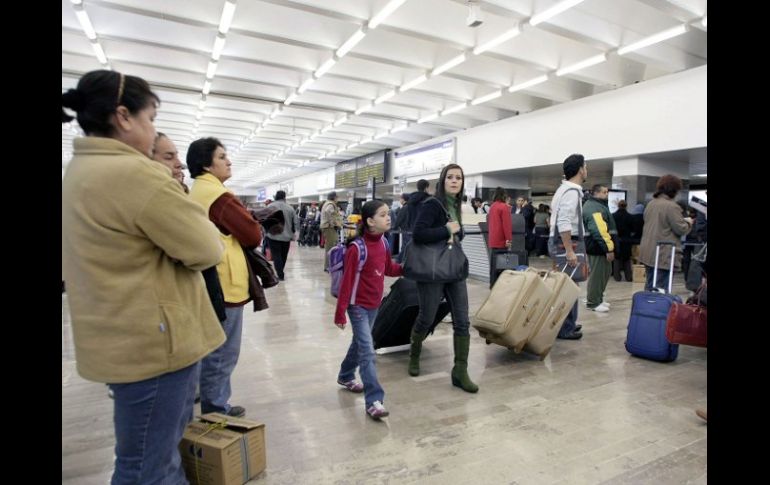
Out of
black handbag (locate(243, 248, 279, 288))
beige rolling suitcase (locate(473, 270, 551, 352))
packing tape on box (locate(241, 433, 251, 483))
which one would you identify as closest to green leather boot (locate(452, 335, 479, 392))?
beige rolling suitcase (locate(473, 270, 551, 352))

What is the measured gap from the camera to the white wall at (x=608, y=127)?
8.23 metres

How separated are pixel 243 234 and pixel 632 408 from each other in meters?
2.45

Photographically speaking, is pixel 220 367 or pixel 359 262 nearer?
pixel 220 367

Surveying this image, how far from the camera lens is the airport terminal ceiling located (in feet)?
22.1

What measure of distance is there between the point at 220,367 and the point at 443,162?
44.1 feet

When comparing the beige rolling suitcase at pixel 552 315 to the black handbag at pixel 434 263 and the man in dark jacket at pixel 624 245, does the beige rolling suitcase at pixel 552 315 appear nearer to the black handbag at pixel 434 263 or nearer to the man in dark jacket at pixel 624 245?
the black handbag at pixel 434 263

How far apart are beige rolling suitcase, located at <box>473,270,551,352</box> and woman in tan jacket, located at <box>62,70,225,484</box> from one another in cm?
251

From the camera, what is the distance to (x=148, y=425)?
1207 mm

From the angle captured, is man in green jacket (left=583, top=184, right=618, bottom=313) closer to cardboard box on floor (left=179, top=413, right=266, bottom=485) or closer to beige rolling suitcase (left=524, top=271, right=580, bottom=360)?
beige rolling suitcase (left=524, top=271, right=580, bottom=360)

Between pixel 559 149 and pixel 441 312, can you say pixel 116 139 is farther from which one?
pixel 559 149

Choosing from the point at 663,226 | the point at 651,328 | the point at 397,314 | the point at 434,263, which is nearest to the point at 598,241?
the point at 663,226

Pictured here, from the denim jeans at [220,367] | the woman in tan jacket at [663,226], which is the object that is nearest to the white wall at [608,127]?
the woman in tan jacket at [663,226]

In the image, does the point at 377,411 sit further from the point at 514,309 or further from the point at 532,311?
the point at 532,311
